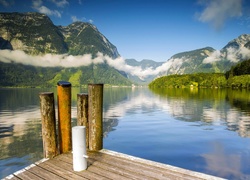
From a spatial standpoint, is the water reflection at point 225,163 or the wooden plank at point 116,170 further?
the water reflection at point 225,163

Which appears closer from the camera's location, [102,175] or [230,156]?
[102,175]

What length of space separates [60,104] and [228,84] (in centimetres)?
17113

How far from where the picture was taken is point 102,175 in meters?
6.41

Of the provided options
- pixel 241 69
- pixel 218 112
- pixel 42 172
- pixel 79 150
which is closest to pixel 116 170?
pixel 79 150

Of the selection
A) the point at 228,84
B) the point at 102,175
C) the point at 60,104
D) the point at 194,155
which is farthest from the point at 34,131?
the point at 228,84

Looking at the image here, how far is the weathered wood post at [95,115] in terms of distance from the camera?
8.84 meters

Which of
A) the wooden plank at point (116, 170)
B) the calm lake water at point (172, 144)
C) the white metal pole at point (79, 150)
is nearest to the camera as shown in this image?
the wooden plank at point (116, 170)

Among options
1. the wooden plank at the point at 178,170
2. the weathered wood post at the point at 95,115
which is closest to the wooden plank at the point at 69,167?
the weathered wood post at the point at 95,115

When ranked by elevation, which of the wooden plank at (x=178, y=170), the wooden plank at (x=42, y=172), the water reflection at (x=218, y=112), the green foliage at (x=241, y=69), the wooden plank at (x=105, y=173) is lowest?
the water reflection at (x=218, y=112)

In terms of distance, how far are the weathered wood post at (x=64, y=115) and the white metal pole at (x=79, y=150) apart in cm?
210

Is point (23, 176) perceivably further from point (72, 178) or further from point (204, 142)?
point (204, 142)

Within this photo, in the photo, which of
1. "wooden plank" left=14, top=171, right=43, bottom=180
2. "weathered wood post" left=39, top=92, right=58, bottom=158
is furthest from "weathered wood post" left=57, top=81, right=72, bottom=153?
"wooden plank" left=14, top=171, right=43, bottom=180

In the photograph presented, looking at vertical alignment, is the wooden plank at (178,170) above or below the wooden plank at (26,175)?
above

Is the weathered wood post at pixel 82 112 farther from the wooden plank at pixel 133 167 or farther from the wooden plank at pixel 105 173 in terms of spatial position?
the wooden plank at pixel 105 173
